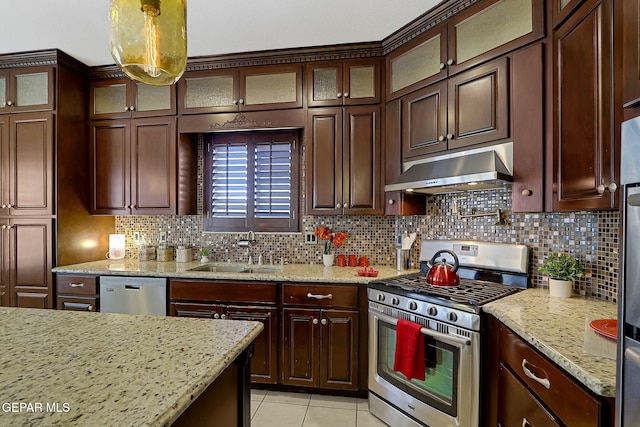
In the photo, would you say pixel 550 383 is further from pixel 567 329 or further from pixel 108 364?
pixel 108 364

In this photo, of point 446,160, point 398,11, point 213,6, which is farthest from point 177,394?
point 398,11

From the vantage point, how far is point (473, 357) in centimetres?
166

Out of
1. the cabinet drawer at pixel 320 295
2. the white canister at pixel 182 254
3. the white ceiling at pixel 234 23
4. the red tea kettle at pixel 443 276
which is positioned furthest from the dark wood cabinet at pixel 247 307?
the white ceiling at pixel 234 23

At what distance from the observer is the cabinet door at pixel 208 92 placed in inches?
111

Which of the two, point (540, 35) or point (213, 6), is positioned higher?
point (213, 6)

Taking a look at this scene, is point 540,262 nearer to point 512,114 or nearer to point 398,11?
point 512,114

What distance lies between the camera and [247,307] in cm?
246

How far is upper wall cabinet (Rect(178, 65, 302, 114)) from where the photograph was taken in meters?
2.73

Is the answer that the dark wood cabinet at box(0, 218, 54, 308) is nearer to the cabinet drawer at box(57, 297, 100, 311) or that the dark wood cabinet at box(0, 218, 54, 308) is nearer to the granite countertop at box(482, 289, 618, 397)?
the cabinet drawer at box(57, 297, 100, 311)

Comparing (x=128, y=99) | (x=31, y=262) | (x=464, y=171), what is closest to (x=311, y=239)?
(x=464, y=171)

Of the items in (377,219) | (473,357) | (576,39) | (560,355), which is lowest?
(473,357)

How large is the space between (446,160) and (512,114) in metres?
0.44

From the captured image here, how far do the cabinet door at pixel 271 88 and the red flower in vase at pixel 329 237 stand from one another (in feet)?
3.53

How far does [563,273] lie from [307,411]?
71.3 inches
